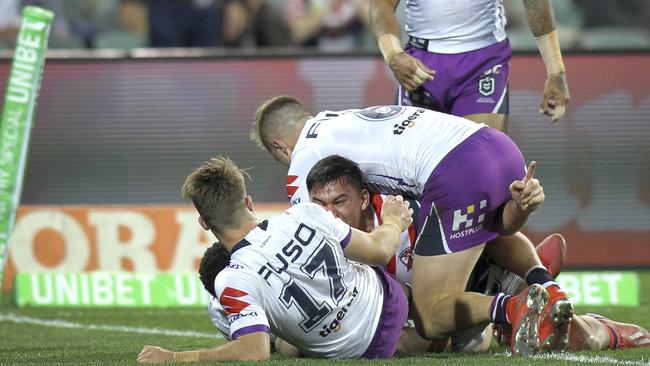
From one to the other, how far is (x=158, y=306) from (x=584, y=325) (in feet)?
14.2

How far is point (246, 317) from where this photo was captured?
5168mm

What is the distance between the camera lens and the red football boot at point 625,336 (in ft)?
20.1

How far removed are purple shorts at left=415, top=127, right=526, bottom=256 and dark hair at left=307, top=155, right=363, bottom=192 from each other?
0.38m

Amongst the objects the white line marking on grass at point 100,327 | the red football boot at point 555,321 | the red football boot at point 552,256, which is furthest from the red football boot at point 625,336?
the white line marking on grass at point 100,327

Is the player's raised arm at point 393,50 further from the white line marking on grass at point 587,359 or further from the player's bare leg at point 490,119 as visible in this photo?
the white line marking on grass at point 587,359

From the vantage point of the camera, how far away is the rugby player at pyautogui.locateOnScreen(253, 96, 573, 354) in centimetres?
593

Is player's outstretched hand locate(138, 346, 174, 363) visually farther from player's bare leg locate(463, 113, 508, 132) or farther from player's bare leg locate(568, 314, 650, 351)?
player's bare leg locate(463, 113, 508, 132)

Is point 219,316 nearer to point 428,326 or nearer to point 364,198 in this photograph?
point 364,198

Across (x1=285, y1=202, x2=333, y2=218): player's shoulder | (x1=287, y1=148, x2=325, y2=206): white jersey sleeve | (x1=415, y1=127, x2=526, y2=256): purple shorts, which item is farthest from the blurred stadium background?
(x1=285, y1=202, x2=333, y2=218): player's shoulder

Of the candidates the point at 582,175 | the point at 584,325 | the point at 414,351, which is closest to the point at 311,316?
the point at 414,351

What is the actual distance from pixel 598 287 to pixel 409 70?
341cm

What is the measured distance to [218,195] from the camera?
215 inches

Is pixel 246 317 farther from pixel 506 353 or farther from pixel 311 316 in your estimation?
pixel 506 353

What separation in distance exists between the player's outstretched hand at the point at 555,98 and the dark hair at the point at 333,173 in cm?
154
